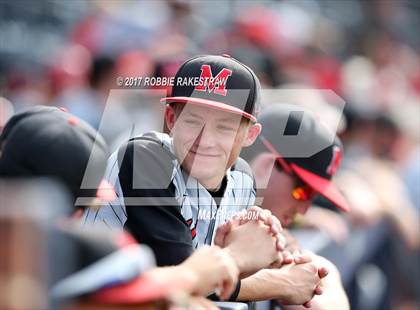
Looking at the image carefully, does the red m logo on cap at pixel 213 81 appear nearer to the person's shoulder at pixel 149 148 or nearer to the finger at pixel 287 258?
the person's shoulder at pixel 149 148

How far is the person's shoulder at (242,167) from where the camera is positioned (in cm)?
308

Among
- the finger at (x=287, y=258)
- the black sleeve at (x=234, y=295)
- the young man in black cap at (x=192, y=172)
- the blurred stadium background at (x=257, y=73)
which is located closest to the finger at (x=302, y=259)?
the finger at (x=287, y=258)

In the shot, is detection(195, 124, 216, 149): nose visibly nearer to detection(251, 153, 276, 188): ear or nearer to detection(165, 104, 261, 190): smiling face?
detection(165, 104, 261, 190): smiling face

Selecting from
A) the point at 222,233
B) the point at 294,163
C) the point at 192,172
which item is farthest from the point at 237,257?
the point at 294,163

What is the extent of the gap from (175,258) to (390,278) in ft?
15.6

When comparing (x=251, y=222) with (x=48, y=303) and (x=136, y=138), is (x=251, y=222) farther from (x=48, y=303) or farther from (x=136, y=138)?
(x=48, y=303)

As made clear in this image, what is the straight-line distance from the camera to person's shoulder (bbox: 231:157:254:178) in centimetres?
308

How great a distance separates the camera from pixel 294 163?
11.6 ft

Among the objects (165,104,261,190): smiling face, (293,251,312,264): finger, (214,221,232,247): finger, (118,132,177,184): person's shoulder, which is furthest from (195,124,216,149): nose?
(293,251,312,264): finger

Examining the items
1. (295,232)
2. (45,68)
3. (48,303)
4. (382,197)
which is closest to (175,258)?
(48,303)

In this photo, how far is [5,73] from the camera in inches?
313

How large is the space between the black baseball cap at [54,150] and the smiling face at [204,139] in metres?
0.29

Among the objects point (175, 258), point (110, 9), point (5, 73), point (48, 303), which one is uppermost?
point (48, 303)

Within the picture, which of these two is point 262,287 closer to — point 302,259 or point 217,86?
point 302,259
